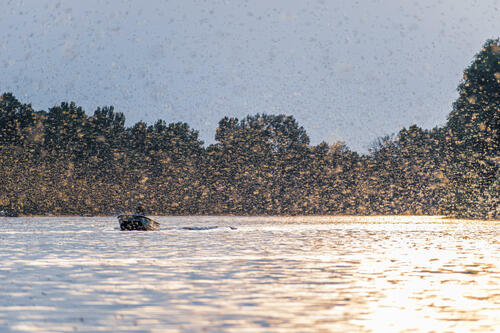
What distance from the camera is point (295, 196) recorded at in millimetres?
165625

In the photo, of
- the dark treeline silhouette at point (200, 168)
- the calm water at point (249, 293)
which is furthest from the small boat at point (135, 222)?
the dark treeline silhouette at point (200, 168)

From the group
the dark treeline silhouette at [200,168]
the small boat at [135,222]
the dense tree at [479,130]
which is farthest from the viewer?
the dark treeline silhouette at [200,168]

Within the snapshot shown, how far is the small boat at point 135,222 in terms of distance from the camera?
64375mm

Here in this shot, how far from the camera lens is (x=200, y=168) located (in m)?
163

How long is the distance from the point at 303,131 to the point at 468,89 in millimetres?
85232

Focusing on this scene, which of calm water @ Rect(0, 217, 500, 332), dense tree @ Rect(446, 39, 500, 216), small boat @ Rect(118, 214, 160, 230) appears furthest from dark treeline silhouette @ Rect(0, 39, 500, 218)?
calm water @ Rect(0, 217, 500, 332)

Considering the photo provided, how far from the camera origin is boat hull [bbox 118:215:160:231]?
64.4 meters

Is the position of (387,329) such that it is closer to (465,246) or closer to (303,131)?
(465,246)

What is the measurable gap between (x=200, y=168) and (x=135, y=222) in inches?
3884

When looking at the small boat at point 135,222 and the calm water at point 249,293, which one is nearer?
the calm water at point 249,293

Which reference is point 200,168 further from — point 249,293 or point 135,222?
point 249,293

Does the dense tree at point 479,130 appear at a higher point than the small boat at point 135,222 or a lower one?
higher

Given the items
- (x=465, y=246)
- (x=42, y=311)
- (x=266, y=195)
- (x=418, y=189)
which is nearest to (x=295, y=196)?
(x=266, y=195)

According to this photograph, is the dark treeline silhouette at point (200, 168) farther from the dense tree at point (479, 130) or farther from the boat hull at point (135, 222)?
the boat hull at point (135, 222)
